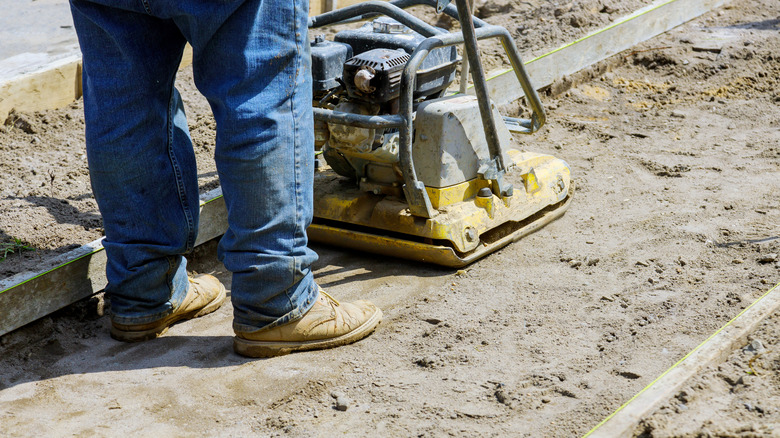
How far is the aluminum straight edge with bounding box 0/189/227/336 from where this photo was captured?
2.64 m

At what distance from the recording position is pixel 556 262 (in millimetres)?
3318

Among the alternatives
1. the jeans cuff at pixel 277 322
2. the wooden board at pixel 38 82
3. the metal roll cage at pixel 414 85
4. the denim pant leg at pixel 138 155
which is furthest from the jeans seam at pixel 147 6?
the wooden board at pixel 38 82

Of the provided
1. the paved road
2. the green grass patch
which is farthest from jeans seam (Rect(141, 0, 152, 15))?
the paved road

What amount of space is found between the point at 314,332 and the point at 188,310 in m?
0.51

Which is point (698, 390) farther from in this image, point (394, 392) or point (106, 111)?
point (106, 111)

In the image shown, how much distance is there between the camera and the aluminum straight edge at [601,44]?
5043 millimetres

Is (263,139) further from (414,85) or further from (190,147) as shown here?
(414,85)

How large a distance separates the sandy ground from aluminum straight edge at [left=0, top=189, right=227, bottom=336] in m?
0.05

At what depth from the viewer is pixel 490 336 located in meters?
2.71

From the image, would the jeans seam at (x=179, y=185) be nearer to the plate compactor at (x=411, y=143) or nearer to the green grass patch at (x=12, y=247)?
the plate compactor at (x=411, y=143)

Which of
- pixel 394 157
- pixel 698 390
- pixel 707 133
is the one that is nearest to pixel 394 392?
pixel 698 390

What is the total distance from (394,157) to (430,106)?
247 millimetres

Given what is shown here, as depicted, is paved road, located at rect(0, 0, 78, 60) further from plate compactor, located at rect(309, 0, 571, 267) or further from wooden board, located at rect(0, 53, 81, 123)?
plate compactor, located at rect(309, 0, 571, 267)

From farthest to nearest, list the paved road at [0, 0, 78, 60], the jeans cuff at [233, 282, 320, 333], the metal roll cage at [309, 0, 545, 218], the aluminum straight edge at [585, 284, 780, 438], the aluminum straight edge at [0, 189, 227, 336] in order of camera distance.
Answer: the paved road at [0, 0, 78, 60] → the metal roll cage at [309, 0, 545, 218] → the aluminum straight edge at [0, 189, 227, 336] → the jeans cuff at [233, 282, 320, 333] → the aluminum straight edge at [585, 284, 780, 438]
